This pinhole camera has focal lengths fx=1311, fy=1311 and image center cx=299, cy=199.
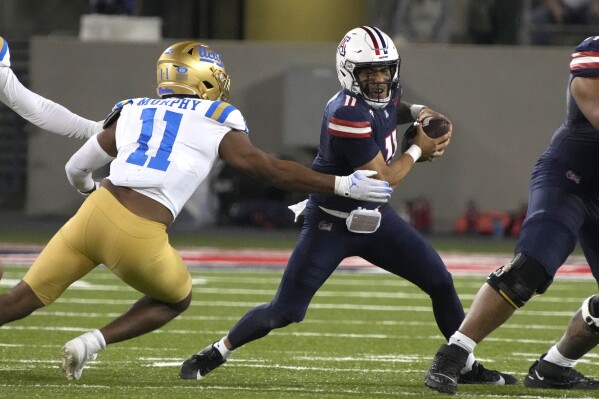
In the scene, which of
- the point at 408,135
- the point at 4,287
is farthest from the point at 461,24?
the point at 408,135

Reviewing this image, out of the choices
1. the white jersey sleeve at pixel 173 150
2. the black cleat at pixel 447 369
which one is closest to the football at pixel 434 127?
the white jersey sleeve at pixel 173 150

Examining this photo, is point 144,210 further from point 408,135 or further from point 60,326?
point 60,326

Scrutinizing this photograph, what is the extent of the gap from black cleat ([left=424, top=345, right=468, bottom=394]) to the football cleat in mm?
1337

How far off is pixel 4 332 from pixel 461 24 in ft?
33.3

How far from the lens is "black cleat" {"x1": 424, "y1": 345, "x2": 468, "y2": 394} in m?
5.05

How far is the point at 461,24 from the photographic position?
16.4 metres

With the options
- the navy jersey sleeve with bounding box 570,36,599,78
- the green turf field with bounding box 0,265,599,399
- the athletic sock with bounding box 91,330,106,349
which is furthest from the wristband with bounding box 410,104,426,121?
the athletic sock with bounding box 91,330,106,349

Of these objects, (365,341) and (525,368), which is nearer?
(525,368)

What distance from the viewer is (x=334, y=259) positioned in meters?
5.34

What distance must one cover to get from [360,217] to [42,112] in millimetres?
1473

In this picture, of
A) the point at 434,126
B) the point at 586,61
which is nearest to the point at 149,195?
the point at 434,126

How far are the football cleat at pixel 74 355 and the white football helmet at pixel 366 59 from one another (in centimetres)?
149

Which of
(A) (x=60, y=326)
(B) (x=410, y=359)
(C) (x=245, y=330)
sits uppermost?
(C) (x=245, y=330)

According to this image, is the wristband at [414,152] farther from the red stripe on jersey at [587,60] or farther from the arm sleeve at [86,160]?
the arm sleeve at [86,160]
